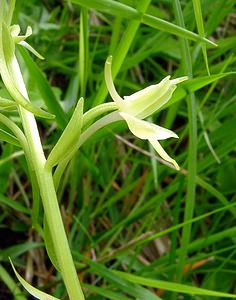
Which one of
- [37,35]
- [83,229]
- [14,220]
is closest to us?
[83,229]

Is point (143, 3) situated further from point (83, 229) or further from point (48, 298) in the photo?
point (83, 229)

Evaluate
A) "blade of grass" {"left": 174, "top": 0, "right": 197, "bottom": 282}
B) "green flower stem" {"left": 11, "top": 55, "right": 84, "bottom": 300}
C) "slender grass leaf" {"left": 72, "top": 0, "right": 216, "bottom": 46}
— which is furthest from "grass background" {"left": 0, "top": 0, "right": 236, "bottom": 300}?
"green flower stem" {"left": 11, "top": 55, "right": 84, "bottom": 300}

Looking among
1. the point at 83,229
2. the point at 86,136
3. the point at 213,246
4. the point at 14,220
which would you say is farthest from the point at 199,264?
the point at 86,136

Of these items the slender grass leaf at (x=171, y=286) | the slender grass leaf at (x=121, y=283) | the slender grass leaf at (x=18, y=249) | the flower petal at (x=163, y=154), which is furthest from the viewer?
the slender grass leaf at (x=18, y=249)

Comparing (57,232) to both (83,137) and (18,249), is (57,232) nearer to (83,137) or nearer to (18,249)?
(83,137)

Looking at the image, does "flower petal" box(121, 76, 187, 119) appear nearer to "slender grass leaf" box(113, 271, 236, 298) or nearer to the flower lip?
the flower lip

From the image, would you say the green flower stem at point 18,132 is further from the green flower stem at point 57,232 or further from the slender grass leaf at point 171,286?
the slender grass leaf at point 171,286

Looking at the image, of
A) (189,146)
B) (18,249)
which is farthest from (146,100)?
(18,249)

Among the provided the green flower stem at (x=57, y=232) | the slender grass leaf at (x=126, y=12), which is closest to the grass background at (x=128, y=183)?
the slender grass leaf at (x=126, y=12)
